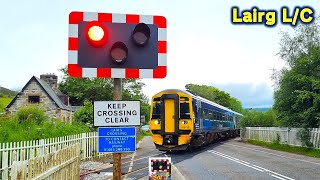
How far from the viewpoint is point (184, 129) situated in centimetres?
2606

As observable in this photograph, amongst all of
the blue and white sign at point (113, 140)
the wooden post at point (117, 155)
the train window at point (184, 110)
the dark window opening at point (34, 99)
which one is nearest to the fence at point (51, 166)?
the blue and white sign at point (113, 140)

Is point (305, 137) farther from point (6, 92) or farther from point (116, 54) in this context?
point (6, 92)

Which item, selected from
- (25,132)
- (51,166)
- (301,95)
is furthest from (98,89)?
(51,166)

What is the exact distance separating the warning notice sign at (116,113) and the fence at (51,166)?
48.3 inches

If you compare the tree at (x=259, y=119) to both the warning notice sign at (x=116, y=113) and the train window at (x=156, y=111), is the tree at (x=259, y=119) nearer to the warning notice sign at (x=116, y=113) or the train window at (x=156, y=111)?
the train window at (x=156, y=111)

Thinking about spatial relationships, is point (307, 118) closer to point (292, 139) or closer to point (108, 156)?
point (292, 139)

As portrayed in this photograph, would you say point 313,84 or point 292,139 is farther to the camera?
point 292,139

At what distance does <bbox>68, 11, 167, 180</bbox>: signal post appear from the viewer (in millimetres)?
5796

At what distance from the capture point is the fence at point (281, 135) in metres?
29.0

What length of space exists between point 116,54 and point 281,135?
32991mm

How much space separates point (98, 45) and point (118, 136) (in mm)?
1217

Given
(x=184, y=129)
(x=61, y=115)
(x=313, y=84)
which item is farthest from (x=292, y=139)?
(x=61, y=115)

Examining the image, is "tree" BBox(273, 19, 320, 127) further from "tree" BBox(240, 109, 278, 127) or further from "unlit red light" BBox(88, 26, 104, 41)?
"unlit red light" BBox(88, 26, 104, 41)

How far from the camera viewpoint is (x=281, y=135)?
36.9m
